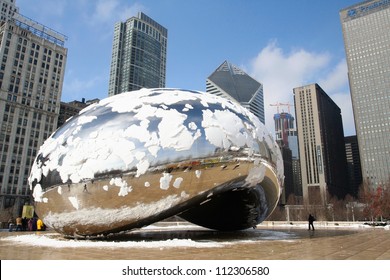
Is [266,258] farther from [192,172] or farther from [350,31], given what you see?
[350,31]

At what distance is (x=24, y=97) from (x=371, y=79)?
466 feet

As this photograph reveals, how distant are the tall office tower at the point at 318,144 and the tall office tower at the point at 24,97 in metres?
121

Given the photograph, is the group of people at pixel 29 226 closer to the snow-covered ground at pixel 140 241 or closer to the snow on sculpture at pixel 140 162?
the snow-covered ground at pixel 140 241

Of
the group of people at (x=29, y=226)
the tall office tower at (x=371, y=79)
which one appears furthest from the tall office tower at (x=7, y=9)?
the tall office tower at (x=371, y=79)

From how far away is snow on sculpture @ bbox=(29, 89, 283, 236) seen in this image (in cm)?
1008

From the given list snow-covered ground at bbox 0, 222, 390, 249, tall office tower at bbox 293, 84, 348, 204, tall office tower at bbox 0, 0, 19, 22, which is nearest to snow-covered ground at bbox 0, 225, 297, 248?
snow-covered ground at bbox 0, 222, 390, 249

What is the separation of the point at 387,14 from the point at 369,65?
85.8 ft

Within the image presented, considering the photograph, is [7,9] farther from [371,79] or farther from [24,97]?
[371,79]

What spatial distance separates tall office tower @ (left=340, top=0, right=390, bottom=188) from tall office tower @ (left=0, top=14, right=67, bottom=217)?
12579cm

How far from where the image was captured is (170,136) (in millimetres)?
10352

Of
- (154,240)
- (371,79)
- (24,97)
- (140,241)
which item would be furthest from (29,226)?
(371,79)

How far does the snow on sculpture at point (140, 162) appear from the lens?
10.1m

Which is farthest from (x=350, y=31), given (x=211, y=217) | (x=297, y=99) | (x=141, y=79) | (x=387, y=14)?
(x=211, y=217)

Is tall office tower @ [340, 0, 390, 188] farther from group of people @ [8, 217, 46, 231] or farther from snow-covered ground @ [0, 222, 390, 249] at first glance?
snow-covered ground @ [0, 222, 390, 249]
